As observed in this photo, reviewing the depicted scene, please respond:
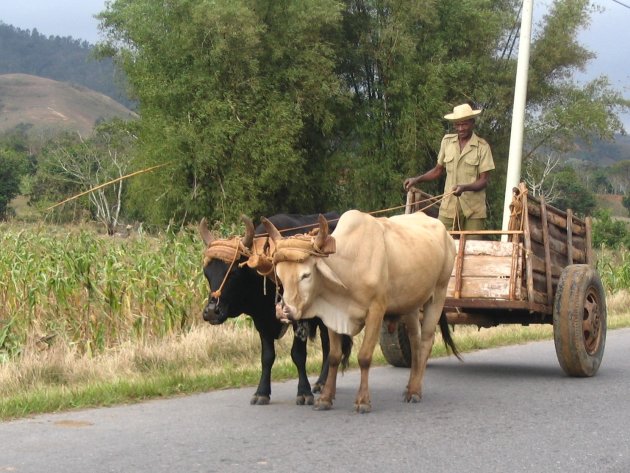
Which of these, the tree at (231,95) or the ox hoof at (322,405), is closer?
the ox hoof at (322,405)

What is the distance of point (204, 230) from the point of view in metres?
7.46

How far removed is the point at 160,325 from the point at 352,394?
13.5ft

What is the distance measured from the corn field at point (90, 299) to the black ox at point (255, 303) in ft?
11.1

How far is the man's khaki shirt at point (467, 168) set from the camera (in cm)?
958

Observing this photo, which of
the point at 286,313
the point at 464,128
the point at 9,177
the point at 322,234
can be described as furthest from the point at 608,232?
the point at 286,313

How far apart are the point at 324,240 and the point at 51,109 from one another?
180 metres

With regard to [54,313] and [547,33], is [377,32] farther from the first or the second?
[54,313]

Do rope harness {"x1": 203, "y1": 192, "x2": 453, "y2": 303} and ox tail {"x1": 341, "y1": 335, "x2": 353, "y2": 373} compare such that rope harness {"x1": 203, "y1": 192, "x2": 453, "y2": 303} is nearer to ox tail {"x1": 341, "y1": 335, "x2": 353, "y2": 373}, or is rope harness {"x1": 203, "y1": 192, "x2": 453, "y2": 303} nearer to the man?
ox tail {"x1": 341, "y1": 335, "x2": 353, "y2": 373}

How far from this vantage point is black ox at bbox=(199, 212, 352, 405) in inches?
285

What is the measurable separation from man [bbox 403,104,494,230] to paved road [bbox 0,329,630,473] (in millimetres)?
1960

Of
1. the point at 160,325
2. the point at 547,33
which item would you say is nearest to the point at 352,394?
the point at 160,325

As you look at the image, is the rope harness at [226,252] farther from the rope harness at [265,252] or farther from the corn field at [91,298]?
the corn field at [91,298]

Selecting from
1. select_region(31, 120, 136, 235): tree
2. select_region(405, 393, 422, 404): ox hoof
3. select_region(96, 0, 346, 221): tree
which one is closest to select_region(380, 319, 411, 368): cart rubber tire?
select_region(405, 393, 422, 404): ox hoof

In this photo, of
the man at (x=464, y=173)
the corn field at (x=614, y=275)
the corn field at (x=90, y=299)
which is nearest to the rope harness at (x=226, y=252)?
the man at (x=464, y=173)
